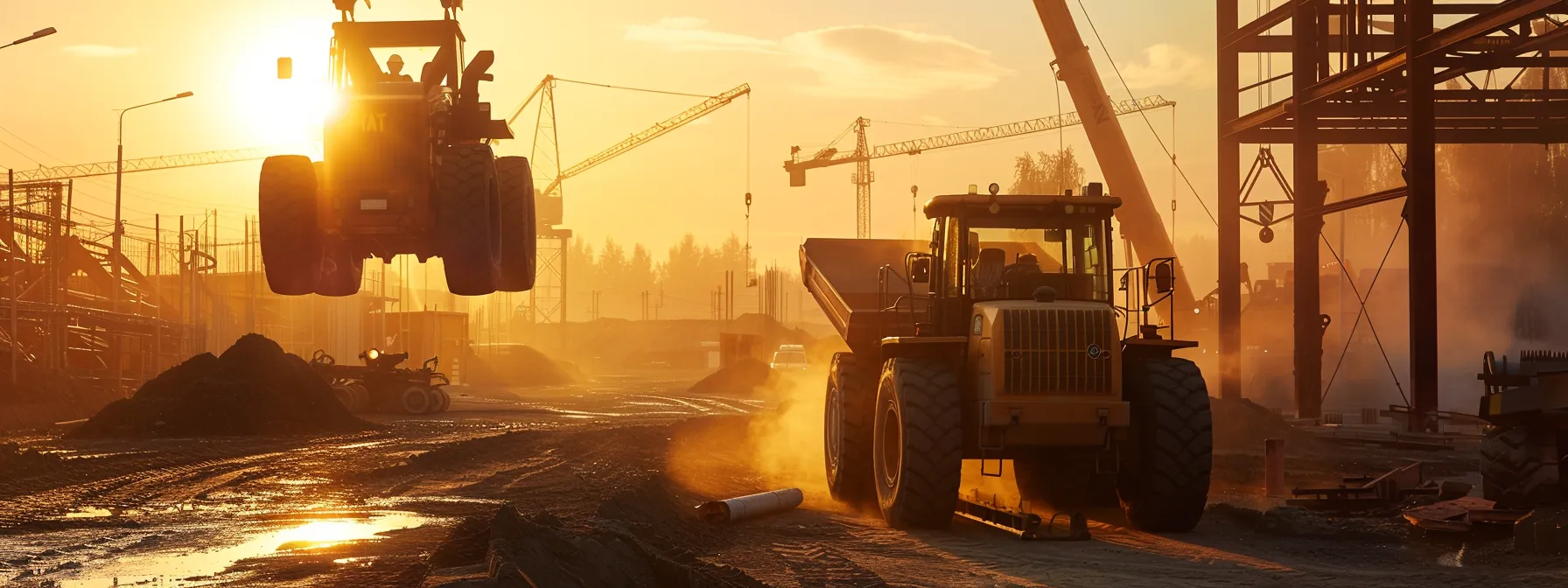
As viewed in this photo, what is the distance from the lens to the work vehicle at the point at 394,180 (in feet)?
31.0

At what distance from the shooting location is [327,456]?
2434 centimetres

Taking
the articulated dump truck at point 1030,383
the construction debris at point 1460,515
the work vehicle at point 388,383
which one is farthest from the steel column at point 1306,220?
the work vehicle at point 388,383

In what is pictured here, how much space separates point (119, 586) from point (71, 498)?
7402mm

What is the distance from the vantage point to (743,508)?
1552 centimetres

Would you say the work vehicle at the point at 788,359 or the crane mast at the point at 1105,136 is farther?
the work vehicle at the point at 788,359

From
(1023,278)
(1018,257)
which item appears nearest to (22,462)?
(1018,257)

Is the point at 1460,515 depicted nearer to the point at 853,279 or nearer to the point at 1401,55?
the point at 853,279

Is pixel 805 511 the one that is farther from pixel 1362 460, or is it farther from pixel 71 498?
pixel 1362 460

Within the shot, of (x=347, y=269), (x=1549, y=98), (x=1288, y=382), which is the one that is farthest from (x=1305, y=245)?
(x=347, y=269)

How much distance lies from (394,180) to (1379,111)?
2695 cm

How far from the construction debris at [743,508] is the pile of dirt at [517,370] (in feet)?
201

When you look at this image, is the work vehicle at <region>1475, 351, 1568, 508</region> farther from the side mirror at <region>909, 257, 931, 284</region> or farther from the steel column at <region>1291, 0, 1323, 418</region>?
the steel column at <region>1291, 0, 1323, 418</region>

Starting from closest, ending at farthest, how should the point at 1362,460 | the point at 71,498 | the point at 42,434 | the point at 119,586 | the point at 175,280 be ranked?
the point at 119,586
the point at 71,498
the point at 1362,460
the point at 42,434
the point at 175,280

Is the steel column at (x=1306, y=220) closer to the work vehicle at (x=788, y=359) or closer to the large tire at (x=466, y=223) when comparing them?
the large tire at (x=466, y=223)
